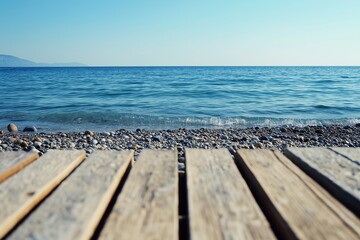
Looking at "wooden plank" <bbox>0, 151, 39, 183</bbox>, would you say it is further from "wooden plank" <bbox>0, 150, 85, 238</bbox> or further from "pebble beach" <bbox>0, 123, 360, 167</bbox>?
"pebble beach" <bbox>0, 123, 360, 167</bbox>

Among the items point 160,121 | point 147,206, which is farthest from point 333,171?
point 160,121

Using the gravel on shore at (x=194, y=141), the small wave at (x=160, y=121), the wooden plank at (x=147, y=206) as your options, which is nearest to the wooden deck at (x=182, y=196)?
the wooden plank at (x=147, y=206)

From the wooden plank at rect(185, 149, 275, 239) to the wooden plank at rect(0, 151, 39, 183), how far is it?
0.74 meters

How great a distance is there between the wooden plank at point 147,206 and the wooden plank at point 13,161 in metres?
0.51

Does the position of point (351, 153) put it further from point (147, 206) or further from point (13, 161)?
point (13, 161)

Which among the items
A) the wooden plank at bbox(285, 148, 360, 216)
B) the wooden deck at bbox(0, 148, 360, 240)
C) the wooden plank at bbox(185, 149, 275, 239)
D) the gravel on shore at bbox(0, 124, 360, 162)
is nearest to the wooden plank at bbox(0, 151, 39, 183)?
the wooden deck at bbox(0, 148, 360, 240)

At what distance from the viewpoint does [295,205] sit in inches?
41.8

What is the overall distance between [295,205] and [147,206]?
480mm

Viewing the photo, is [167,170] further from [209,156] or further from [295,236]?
[295,236]

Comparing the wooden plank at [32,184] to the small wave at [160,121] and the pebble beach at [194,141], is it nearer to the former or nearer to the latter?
the pebble beach at [194,141]

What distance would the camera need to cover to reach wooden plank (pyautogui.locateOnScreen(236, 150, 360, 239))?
915 millimetres

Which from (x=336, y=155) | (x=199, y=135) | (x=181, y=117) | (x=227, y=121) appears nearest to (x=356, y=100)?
(x=227, y=121)

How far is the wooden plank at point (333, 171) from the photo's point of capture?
3.71ft

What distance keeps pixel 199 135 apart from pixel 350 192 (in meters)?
7.11
